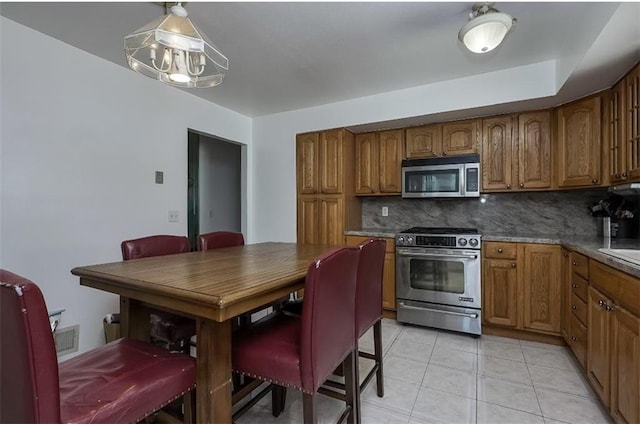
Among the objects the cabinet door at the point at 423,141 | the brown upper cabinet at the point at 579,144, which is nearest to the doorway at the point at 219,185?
the cabinet door at the point at 423,141

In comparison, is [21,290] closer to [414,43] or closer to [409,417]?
[409,417]

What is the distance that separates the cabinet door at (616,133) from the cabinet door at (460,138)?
963 mm

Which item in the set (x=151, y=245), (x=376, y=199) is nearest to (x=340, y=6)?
(x=151, y=245)

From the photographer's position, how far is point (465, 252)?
9.15 feet

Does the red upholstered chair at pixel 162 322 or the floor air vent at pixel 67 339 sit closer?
the red upholstered chair at pixel 162 322

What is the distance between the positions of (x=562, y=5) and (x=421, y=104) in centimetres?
127

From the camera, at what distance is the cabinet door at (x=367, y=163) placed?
3.57 meters

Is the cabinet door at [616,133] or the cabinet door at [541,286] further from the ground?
the cabinet door at [616,133]

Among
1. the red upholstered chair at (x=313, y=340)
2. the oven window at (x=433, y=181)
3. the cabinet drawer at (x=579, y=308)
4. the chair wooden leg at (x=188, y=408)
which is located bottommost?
the chair wooden leg at (x=188, y=408)

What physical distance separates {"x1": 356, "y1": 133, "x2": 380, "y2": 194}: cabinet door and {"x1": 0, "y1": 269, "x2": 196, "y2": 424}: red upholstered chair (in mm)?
2793

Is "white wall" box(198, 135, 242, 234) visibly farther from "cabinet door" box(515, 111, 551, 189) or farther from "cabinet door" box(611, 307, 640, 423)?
"cabinet door" box(611, 307, 640, 423)

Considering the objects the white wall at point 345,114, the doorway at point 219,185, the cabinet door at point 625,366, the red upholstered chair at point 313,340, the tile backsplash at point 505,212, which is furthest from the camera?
the doorway at point 219,185

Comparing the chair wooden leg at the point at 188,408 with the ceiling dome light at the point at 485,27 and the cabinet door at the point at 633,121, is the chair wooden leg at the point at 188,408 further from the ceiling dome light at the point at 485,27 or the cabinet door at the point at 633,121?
the cabinet door at the point at 633,121

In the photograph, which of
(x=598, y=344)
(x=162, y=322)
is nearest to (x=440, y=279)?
(x=598, y=344)
